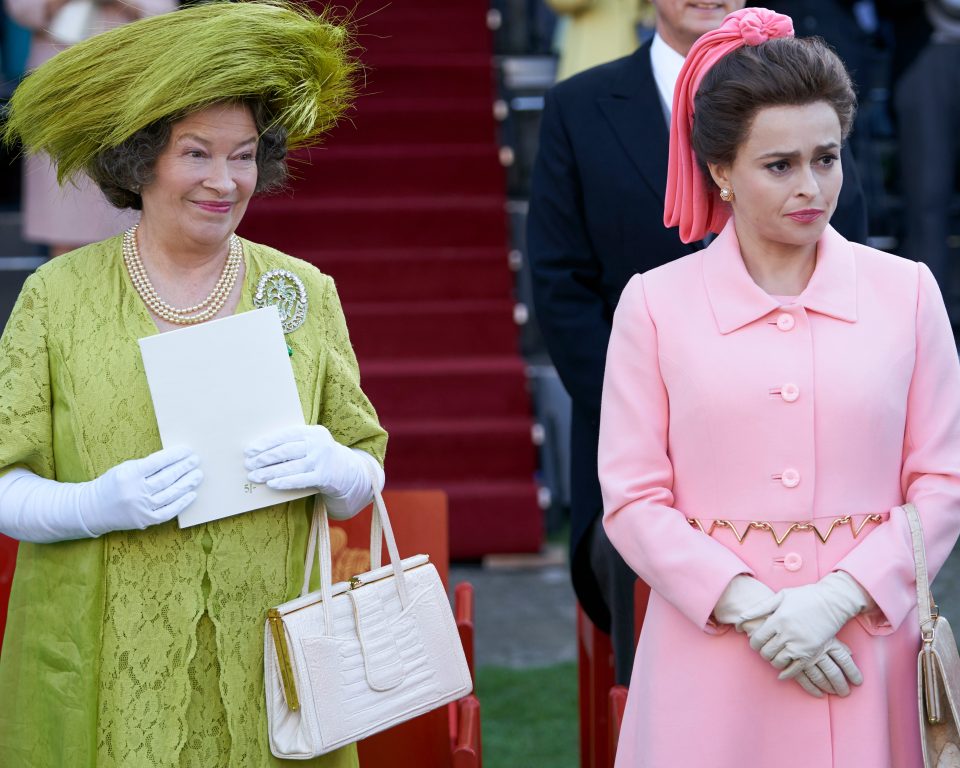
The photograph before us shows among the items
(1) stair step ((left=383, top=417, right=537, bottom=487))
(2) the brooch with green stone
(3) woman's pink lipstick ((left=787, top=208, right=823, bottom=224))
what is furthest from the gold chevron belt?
(1) stair step ((left=383, top=417, right=537, bottom=487))

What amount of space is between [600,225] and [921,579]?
1221mm

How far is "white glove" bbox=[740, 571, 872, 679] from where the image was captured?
2.20 meters

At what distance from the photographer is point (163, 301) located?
2467 mm

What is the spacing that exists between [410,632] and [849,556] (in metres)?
0.71

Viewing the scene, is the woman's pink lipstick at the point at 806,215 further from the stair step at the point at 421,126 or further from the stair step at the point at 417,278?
the stair step at the point at 421,126

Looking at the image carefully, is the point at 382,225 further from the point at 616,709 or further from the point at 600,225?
the point at 616,709

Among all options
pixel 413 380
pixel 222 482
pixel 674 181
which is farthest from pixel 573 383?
pixel 413 380

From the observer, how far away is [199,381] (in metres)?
2.38

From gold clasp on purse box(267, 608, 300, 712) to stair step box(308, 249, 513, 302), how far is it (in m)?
4.45

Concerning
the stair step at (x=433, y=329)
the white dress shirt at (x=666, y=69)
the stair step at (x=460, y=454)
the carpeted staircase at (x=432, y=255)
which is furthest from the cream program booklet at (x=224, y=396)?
the stair step at (x=433, y=329)

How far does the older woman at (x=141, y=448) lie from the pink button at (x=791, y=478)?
69cm

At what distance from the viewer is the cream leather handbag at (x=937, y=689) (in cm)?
218

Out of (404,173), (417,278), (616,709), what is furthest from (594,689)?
(404,173)

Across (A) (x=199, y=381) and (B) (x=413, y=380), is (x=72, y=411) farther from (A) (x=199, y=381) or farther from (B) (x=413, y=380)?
(B) (x=413, y=380)
